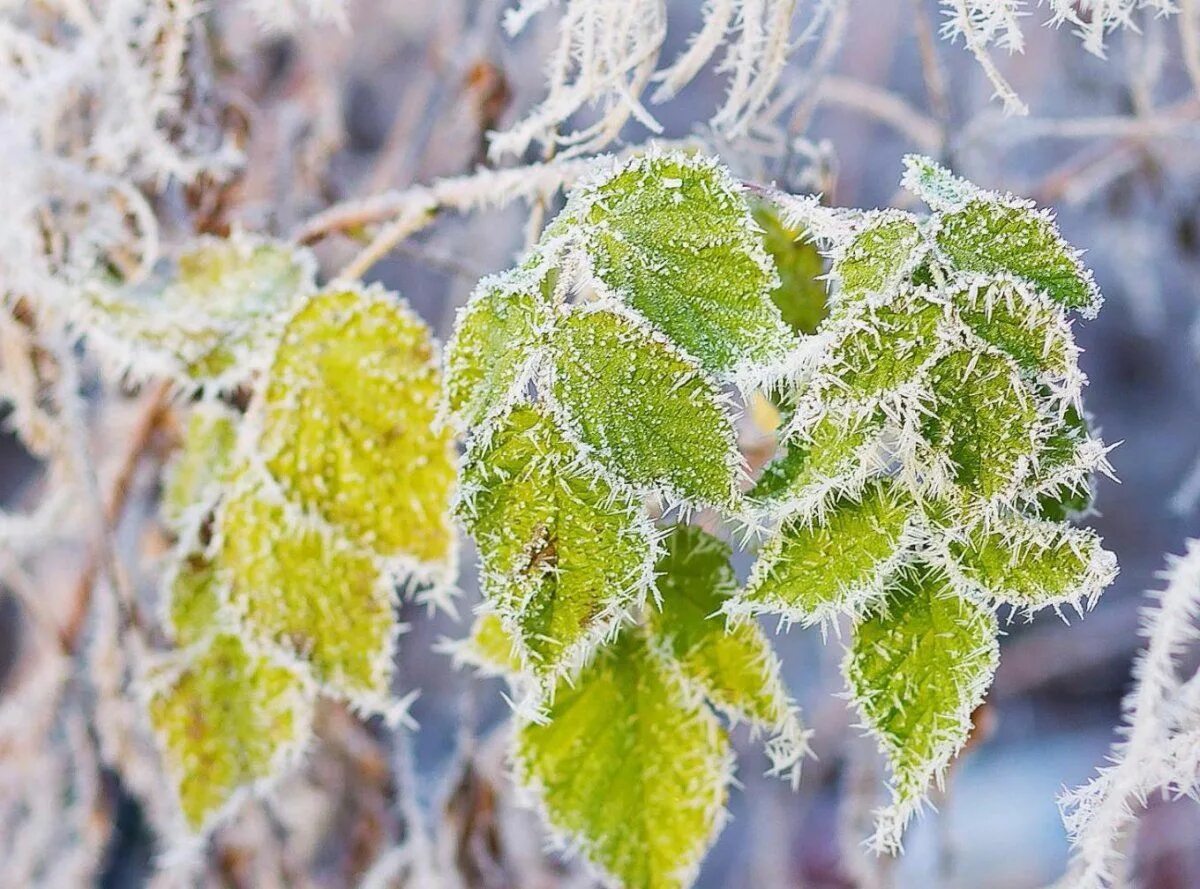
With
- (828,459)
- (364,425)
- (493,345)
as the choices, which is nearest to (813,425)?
(828,459)

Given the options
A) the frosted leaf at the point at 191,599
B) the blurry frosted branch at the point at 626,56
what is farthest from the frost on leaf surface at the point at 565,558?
the frosted leaf at the point at 191,599

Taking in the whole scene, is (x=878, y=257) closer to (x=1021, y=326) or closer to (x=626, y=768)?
(x=1021, y=326)

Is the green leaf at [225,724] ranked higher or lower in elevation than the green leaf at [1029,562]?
lower

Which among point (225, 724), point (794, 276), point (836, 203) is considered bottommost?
point (225, 724)

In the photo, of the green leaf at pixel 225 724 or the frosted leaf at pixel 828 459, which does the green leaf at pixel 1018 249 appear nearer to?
the frosted leaf at pixel 828 459

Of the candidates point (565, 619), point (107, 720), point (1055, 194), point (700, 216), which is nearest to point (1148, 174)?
point (1055, 194)

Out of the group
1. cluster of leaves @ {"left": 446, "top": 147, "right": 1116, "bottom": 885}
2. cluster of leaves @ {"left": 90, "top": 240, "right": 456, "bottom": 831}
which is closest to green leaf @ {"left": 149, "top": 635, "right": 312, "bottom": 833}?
cluster of leaves @ {"left": 90, "top": 240, "right": 456, "bottom": 831}

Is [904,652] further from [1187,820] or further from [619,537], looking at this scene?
[1187,820]
